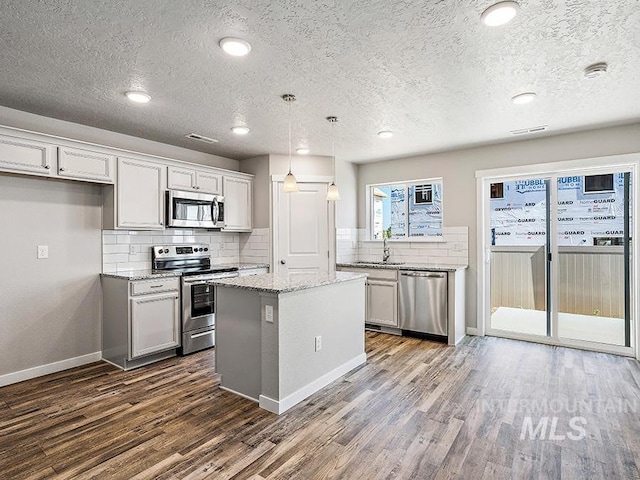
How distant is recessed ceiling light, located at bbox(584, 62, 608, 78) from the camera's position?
8.19 feet

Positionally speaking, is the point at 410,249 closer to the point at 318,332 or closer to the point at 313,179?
the point at 313,179

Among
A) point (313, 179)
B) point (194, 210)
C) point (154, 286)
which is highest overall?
point (313, 179)

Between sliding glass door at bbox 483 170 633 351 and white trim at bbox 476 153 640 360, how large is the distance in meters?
0.04

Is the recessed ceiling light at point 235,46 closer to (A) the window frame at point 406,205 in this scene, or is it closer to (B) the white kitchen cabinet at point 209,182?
(B) the white kitchen cabinet at point 209,182

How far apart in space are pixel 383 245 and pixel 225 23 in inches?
157

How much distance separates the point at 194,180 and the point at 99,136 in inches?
41.4

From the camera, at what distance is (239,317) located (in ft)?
9.66

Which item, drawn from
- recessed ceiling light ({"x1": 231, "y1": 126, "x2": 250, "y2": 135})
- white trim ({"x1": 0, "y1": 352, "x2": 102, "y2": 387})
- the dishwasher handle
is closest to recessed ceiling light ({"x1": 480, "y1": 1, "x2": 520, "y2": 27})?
recessed ceiling light ({"x1": 231, "y1": 126, "x2": 250, "y2": 135})

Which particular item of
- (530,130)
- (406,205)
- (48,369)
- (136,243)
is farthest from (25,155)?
(530,130)

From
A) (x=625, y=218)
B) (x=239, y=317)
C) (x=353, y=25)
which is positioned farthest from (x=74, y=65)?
(x=625, y=218)

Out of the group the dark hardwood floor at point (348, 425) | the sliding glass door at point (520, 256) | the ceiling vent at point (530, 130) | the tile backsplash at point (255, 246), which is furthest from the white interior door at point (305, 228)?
the ceiling vent at point (530, 130)

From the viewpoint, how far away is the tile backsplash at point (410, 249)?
15.8 feet

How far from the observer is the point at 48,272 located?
3.49 metres

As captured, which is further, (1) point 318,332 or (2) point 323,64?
(1) point 318,332
